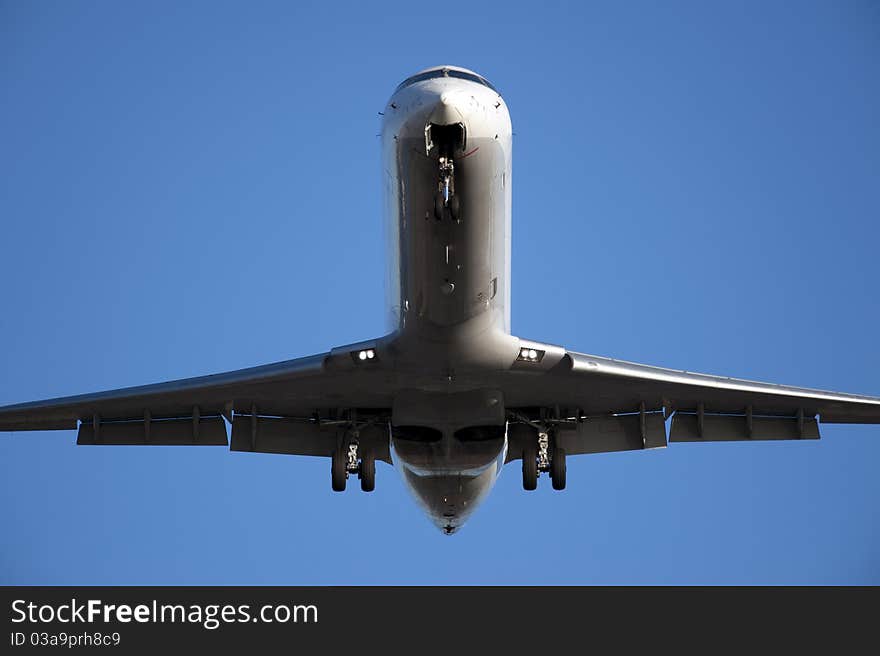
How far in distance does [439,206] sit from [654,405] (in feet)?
33.7

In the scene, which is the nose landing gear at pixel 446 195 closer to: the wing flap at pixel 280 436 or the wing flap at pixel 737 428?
the wing flap at pixel 280 436

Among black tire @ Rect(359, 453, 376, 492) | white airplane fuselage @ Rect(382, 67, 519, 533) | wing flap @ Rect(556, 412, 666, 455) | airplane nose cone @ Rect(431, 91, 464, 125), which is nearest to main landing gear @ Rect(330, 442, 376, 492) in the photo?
black tire @ Rect(359, 453, 376, 492)

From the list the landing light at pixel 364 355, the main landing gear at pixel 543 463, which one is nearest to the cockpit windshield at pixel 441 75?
the landing light at pixel 364 355

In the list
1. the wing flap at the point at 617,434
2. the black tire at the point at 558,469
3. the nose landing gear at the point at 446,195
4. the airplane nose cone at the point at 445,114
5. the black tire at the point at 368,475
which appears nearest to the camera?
the airplane nose cone at the point at 445,114

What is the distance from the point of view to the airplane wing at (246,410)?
1377 inches

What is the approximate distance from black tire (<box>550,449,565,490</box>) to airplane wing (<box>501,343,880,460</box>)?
737 millimetres

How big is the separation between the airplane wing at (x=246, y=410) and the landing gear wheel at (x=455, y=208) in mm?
4598

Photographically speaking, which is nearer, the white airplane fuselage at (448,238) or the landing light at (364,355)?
the white airplane fuselage at (448,238)

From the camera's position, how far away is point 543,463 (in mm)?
37531
